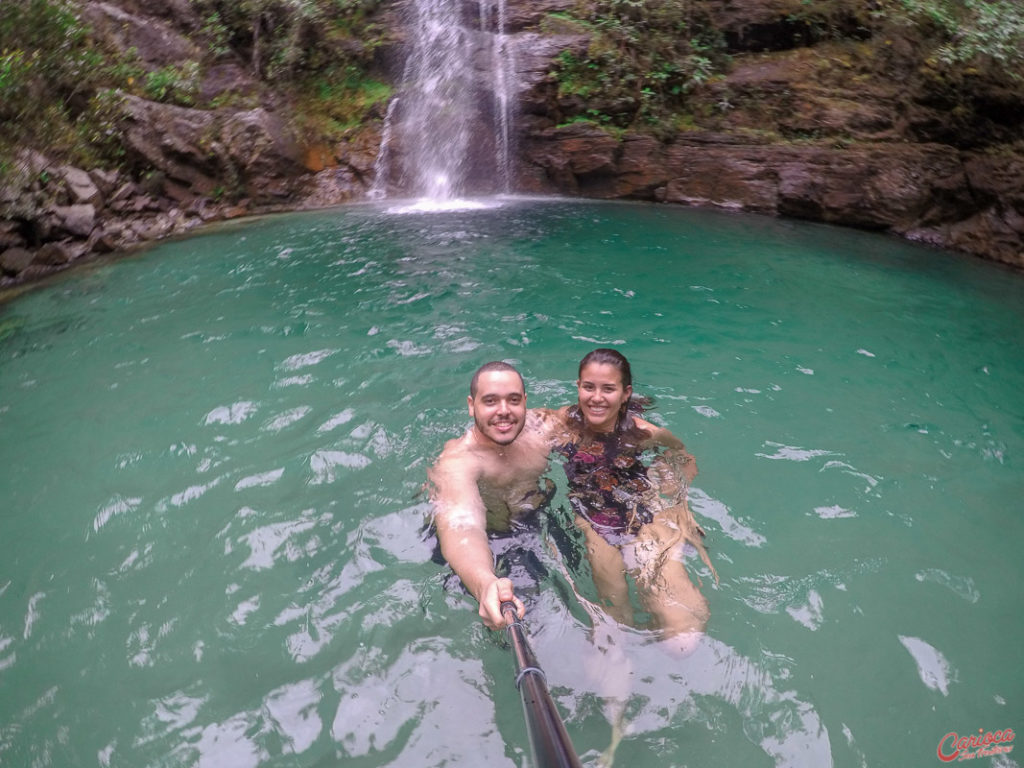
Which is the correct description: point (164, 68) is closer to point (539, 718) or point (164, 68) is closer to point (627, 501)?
point (627, 501)

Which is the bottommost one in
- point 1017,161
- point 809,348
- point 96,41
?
point 809,348

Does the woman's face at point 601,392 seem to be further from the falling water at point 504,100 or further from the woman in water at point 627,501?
the falling water at point 504,100

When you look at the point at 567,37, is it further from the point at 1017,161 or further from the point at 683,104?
the point at 1017,161

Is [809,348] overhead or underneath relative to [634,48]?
underneath

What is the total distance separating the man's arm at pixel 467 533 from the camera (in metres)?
2.16

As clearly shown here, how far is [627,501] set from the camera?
134 inches

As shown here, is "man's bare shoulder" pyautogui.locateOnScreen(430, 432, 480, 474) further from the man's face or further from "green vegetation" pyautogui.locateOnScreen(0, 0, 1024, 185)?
"green vegetation" pyautogui.locateOnScreen(0, 0, 1024, 185)

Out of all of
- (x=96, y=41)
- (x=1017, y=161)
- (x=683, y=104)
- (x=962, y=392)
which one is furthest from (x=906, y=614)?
(x=96, y=41)

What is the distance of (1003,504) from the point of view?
3797 millimetres

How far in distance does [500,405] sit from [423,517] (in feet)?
2.84

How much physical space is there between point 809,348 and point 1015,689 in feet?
13.0

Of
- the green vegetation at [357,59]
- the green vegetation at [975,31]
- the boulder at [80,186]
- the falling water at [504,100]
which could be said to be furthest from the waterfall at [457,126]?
the green vegetation at [975,31]

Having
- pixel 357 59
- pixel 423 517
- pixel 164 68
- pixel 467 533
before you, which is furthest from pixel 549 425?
pixel 357 59

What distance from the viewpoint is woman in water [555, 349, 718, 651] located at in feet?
9.48
